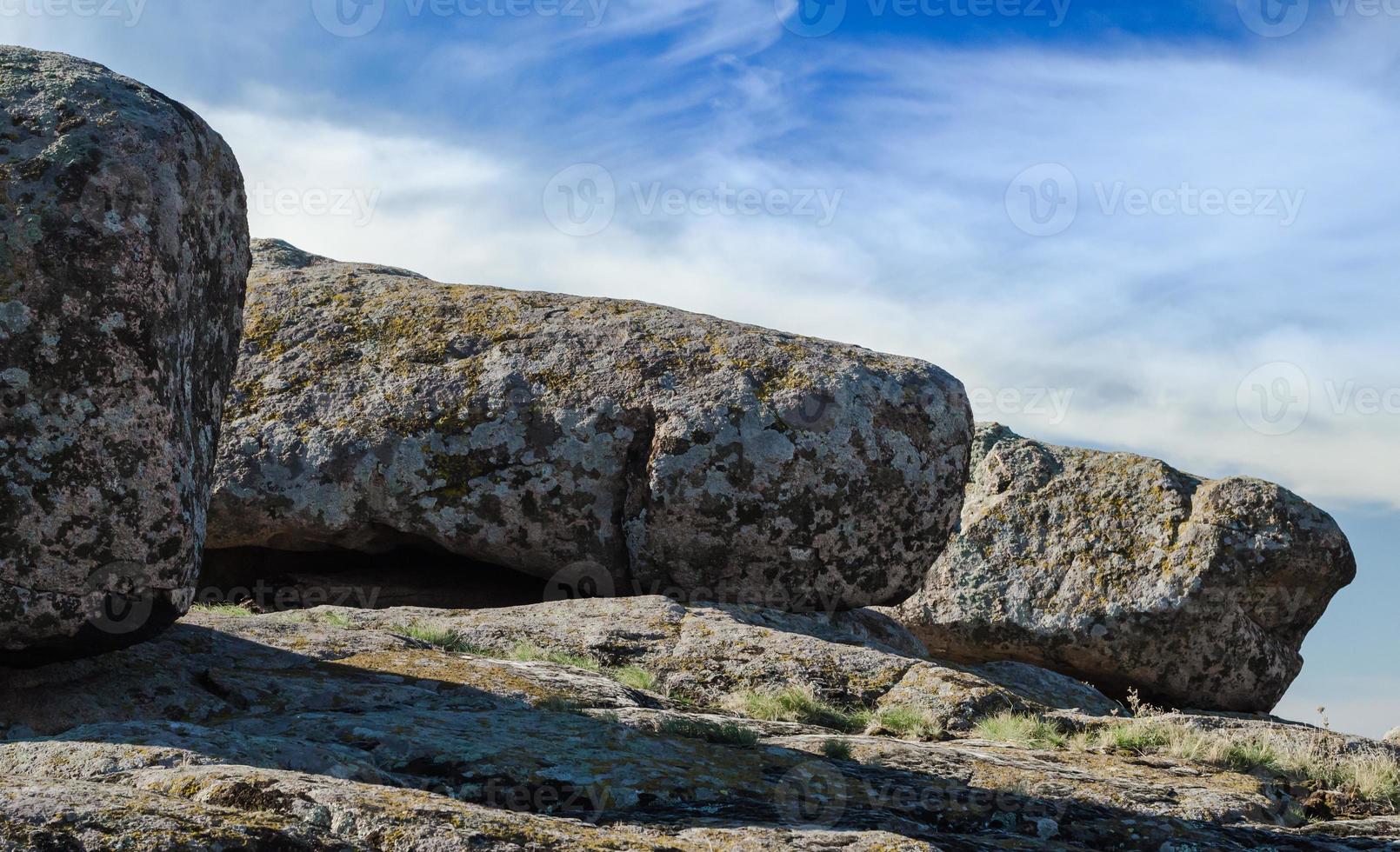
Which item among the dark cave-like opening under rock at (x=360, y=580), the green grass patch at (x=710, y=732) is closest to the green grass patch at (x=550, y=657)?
the green grass patch at (x=710, y=732)

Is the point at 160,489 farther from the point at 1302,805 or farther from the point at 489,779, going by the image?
the point at 1302,805

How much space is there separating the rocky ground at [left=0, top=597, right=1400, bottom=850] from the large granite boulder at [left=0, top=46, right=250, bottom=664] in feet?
2.35

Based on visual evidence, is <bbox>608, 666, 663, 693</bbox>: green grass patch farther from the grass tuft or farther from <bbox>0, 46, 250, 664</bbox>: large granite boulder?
<bbox>0, 46, 250, 664</bbox>: large granite boulder

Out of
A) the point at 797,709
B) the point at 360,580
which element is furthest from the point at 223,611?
the point at 797,709

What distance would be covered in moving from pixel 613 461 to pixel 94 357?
6.57m

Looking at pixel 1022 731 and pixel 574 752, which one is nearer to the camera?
pixel 574 752

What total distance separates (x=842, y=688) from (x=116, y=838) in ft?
22.3

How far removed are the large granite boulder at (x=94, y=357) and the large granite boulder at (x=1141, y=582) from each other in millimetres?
12792

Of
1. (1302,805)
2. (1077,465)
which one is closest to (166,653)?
(1302,805)

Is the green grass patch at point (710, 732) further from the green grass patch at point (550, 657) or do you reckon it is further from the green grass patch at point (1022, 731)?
the green grass patch at point (550, 657)

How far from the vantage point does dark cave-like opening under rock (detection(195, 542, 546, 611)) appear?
528 inches

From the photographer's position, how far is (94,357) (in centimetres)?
694

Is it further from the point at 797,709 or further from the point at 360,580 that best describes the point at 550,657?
the point at 360,580

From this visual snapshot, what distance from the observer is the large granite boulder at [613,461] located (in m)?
12.8
